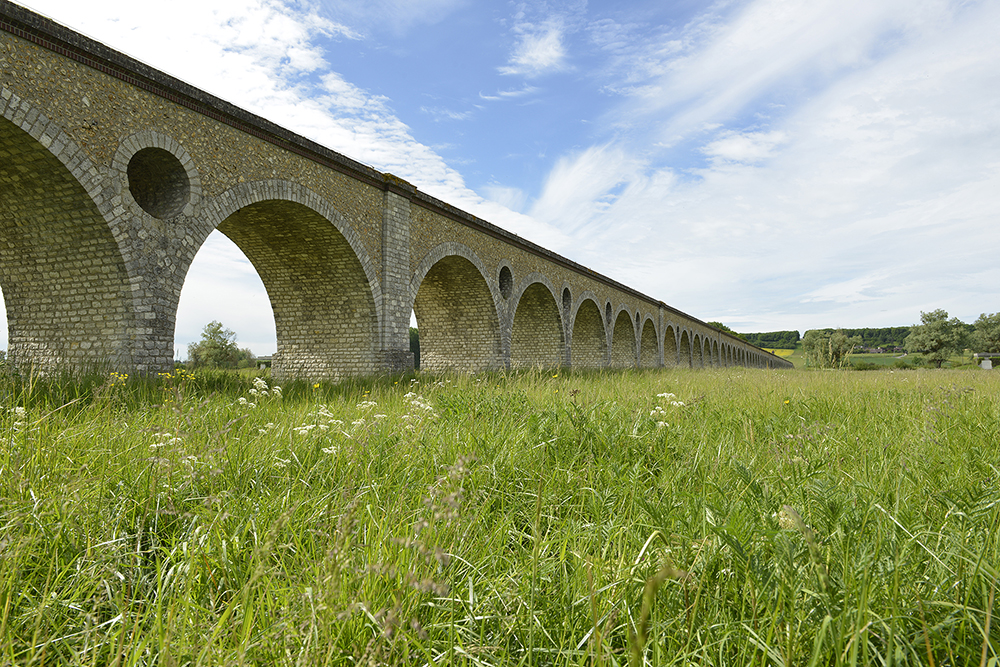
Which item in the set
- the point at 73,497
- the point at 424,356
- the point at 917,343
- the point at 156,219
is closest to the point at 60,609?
the point at 73,497

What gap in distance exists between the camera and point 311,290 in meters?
12.9

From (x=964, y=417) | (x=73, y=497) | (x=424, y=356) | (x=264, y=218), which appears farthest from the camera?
(x=424, y=356)

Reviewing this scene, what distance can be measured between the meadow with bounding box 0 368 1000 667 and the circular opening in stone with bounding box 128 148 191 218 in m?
6.72

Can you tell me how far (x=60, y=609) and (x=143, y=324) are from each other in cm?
758

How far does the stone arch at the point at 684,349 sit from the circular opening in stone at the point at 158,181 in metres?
39.0

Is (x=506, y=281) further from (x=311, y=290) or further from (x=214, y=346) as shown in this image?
(x=214, y=346)

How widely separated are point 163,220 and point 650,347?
33.6 meters

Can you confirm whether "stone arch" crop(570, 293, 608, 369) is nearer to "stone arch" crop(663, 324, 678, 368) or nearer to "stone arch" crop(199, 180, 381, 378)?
"stone arch" crop(663, 324, 678, 368)

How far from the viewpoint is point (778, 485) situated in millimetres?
2240

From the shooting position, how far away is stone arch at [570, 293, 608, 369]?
26641mm

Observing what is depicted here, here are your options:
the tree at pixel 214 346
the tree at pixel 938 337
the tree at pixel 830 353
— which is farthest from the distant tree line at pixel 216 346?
the tree at pixel 938 337

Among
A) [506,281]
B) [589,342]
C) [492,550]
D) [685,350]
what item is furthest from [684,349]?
[492,550]

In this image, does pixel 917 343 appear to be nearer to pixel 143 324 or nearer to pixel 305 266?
pixel 305 266

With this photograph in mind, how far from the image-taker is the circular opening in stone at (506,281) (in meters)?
18.4
